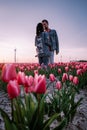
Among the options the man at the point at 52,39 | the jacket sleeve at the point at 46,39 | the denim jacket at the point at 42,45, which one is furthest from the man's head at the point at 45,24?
the denim jacket at the point at 42,45

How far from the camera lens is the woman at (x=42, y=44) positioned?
1177cm

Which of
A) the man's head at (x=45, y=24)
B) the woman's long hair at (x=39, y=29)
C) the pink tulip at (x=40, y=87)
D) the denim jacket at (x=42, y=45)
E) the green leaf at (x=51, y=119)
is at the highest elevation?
the man's head at (x=45, y=24)

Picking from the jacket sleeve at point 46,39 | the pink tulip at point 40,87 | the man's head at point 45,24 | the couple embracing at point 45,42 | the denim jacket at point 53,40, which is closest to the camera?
the pink tulip at point 40,87

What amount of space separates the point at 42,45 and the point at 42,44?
54 mm

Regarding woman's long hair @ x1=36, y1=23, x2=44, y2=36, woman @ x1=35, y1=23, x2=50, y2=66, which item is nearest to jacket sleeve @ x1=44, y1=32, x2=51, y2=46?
woman @ x1=35, y1=23, x2=50, y2=66

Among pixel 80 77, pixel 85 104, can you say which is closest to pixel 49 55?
pixel 80 77

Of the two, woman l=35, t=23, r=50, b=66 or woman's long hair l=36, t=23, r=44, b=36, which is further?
woman l=35, t=23, r=50, b=66

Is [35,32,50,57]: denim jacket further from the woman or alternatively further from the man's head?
the man's head

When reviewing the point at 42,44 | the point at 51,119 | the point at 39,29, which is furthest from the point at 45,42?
the point at 51,119

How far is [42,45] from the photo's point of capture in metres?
12.2

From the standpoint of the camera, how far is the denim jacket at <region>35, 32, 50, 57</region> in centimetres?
1196

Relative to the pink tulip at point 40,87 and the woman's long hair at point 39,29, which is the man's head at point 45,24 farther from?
the pink tulip at point 40,87

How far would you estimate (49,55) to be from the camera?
12.4 meters

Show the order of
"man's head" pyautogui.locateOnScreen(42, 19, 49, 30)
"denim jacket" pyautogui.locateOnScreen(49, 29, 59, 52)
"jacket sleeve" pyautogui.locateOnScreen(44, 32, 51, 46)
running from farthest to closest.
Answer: "denim jacket" pyautogui.locateOnScreen(49, 29, 59, 52)
"jacket sleeve" pyautogui.locateOnScreen(44, 32, 51, 46)
"man's head" pyautogui.locateOnScreen(42, 19, 49, 30)
